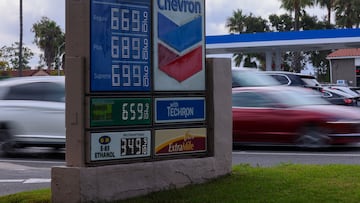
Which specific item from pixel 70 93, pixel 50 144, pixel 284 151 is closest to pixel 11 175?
pixel 50 144

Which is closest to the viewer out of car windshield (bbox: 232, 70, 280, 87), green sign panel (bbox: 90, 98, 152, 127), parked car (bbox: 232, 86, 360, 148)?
green sign panel (bbox: 90, 98, 152, 127)

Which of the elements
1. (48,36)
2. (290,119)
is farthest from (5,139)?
(48,36)

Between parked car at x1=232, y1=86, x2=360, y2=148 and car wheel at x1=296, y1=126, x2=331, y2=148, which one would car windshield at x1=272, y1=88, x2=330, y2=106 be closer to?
parked car at x1=232, y1=86, x2=360, y2=148

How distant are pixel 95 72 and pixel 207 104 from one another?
205 centimetres

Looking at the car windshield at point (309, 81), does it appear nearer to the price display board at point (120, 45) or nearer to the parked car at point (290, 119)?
the parked car at point (290, 119)

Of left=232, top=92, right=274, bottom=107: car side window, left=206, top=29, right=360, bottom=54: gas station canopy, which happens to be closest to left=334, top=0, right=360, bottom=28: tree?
left=206, top=29, right=360, bottom=54: gas station canopy

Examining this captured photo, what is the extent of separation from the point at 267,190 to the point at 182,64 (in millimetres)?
2075

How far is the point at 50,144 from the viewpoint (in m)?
13.1

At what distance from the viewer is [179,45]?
27.1ft

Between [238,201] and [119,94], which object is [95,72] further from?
[238,201]

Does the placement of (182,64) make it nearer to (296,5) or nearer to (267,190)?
(267,190)

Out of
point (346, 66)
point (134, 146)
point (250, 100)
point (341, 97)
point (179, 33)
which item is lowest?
point (134, 146)

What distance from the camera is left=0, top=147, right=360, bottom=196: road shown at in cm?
1004

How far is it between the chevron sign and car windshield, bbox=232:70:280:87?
7288 mm
